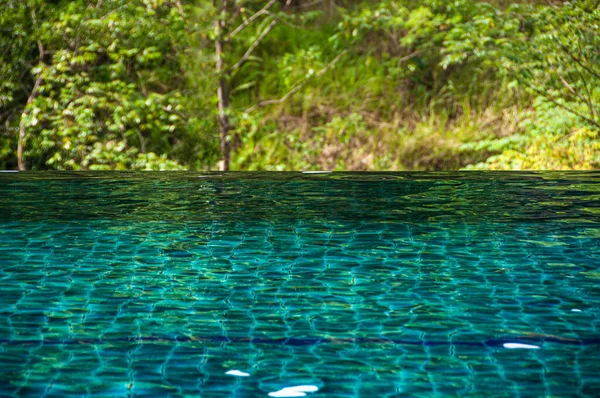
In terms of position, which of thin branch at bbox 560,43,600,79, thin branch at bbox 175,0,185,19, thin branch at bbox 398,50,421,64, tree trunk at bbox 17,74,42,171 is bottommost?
tree trunk at bbox 17,74,42,171

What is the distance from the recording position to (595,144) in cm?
782

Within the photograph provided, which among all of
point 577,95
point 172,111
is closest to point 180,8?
point 172,111

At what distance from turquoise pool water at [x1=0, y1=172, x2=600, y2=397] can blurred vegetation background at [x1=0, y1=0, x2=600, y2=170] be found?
4.27 metres

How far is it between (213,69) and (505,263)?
657cm

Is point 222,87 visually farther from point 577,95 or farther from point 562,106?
point 577,95

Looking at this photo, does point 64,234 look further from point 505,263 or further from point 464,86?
point 464,86

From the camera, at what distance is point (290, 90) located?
9.70 meters

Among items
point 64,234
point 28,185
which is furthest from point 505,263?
point 28,185

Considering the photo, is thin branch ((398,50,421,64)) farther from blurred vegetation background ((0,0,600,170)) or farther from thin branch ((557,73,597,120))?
thin branch ((557,73,597,120))

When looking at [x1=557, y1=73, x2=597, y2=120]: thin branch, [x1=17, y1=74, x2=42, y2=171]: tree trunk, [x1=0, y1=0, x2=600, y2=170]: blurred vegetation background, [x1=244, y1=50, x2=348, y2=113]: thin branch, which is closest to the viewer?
[x1=17, y1=74, x2=42, y2=171]: tree trunk

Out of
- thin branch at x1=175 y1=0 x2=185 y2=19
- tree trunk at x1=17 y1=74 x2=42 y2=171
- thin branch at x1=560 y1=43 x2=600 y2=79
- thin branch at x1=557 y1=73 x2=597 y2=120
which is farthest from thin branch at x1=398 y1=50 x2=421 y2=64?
tree trunk at x1=17 y1=74 x2=42 y2=171

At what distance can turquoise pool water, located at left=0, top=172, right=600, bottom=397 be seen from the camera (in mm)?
1459

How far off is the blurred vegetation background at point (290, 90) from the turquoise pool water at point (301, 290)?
14.0 ft

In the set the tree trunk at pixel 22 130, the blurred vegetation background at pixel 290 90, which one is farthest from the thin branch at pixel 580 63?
the tree trunk at pixel 22 130
